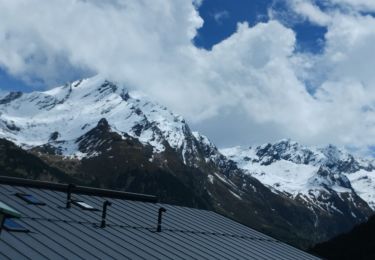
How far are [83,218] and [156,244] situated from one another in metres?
3.92

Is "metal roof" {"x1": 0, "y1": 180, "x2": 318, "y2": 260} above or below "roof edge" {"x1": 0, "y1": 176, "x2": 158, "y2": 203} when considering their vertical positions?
below

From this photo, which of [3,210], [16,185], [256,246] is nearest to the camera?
[3,210]

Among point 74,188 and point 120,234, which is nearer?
point 120,234

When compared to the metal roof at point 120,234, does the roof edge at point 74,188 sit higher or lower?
higher

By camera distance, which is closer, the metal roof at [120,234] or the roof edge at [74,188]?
the metal roof at [120,234]

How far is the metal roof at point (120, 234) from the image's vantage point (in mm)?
22203

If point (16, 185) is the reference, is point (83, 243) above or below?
below

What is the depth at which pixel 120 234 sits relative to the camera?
27.4m

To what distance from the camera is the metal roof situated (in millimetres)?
22203

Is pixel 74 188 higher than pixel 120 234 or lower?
higher

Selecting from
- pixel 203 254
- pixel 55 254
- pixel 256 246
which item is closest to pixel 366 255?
pixel 256 246

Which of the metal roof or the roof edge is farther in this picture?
the roof edge

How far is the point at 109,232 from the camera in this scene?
2727 cm

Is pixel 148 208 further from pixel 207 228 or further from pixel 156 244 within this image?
pixel 156 244
